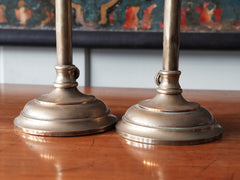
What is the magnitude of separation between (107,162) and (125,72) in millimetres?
1011

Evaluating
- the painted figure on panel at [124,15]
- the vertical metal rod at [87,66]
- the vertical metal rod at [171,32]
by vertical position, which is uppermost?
the painted figure on panel at [124,15]

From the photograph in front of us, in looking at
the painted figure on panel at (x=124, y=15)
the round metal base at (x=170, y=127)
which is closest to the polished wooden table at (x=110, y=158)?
the round metal base at (x=170, y=127)

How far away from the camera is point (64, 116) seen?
15.8 inches

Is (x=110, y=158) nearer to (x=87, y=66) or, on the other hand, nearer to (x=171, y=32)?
(x=171, y=32)

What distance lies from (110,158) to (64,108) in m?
0.11

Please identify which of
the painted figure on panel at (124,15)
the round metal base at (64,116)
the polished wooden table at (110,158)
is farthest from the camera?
the painted figure on panel at (124,15)

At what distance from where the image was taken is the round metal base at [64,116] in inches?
15.7

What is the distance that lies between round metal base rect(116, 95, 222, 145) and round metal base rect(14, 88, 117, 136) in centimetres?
4

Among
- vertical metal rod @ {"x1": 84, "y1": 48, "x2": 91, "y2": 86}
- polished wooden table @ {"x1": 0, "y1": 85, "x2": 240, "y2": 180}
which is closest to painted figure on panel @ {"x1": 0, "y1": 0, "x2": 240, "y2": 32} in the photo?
vertical metal rod @ {"x1": 84, "y1": 48, "x2": 91, "y2": 86}

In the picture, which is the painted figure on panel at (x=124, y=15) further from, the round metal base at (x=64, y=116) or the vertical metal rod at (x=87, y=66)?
the round metal base at (x=64, y=116)

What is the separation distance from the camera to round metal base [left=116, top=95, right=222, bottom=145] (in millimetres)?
369

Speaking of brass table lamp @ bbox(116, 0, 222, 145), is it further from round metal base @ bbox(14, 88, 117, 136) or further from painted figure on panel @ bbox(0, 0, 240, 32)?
painted figure on panel @ bbox(0, 0, 240, 32)

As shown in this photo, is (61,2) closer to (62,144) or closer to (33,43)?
(62,144)

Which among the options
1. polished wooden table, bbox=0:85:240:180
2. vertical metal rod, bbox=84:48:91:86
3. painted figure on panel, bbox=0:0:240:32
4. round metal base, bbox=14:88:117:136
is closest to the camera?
polished wooden table, bbox=0:85:240:180
